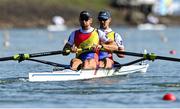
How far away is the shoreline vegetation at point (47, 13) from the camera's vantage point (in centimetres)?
7994

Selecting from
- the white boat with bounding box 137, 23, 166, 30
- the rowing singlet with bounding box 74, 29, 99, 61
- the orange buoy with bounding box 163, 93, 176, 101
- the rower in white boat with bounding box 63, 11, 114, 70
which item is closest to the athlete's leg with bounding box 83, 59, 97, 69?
the rower in white boat with bounding box 63, 11, 114, 70

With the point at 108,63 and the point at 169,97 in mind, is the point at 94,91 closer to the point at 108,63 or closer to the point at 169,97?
the point at 169,97

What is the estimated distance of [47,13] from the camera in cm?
8362

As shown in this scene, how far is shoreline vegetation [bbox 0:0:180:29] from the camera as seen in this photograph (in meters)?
79.9

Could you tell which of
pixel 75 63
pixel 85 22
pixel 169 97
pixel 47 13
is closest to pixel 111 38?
pixel 85 22

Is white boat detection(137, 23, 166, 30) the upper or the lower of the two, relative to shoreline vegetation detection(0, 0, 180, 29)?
lower

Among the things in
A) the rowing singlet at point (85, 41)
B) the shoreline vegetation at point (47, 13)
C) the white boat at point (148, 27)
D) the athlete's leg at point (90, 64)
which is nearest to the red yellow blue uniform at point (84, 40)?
the rowing singlet at point (85, 41)

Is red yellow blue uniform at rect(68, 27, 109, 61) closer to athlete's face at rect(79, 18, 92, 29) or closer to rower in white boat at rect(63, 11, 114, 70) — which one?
rower in white boat at rect(63, 11, 114, 70)

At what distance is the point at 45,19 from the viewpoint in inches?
3263

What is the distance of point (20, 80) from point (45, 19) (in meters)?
64.8

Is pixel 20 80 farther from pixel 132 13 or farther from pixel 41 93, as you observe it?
pixel 132 13

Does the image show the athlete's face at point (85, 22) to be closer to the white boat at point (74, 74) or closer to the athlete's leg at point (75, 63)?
the athlete's leg at point (75, 63)

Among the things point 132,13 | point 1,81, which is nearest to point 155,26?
point 132,13

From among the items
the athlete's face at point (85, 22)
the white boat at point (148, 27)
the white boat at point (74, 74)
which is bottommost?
the white boat at point (74, 74)
